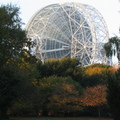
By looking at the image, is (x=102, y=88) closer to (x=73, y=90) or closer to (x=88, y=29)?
(x=73, y=90)

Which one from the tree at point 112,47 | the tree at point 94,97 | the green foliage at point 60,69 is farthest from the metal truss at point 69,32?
the tree at point 112,47

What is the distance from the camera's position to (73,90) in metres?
42.3

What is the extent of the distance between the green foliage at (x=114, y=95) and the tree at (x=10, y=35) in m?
9.82

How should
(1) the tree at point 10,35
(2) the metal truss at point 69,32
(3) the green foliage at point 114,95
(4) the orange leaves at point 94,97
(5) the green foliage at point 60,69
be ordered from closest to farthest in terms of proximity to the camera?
1. (3) the green foliage at point 114,95
2. (1) the tree at point 10,35
3. (4) the orange leaves at point 94,97
4. (5) the green foliage at point 60,69
5. (2) the metal truss at point 69,32

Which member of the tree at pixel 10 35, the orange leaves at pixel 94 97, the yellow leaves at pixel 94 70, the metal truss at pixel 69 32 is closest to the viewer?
the tree at pixel 10 35

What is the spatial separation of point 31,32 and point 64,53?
944 cm

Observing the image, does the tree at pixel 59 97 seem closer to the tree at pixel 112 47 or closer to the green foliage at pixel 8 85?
the green foliage at pixel 8 85

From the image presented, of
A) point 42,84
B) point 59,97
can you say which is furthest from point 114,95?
point 42,84

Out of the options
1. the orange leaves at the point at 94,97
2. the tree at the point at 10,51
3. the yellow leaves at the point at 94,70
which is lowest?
the orange leaves at the point at 94,97

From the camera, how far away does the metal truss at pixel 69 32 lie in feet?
214

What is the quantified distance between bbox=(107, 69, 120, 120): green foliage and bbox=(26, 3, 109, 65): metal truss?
1760 inches

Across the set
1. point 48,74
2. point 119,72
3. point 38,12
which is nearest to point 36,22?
point 38,12

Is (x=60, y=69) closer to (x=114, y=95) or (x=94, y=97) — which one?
(x=94, y=97)

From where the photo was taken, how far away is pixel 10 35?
82.4 ft
